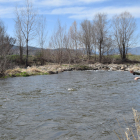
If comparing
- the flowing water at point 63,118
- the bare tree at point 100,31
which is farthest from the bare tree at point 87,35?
the flowing water at point 63,118

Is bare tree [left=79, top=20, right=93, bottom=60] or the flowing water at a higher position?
bare tree [left=79, top=20, right=93, bottom=60]

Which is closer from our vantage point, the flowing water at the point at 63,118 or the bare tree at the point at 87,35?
the flowing water at the point at 63,118

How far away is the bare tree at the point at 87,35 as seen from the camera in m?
43.8

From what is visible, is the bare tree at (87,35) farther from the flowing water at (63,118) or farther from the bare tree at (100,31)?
the flowing water at (63,118)

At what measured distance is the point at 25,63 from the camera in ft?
112

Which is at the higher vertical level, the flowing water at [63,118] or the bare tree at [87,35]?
the bare tree at [87,35]

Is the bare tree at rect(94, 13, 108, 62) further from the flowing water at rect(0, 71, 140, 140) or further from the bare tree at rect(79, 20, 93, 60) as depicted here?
the flowing water at rect(0, 71, 140, 140)

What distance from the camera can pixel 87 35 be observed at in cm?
4378

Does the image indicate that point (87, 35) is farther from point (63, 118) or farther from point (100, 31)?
point (63, 118)

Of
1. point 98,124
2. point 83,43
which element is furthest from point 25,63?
point 98,124

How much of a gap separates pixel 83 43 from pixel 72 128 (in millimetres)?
40497

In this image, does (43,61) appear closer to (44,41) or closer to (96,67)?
(44,41)

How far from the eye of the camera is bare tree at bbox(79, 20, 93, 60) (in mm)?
43844

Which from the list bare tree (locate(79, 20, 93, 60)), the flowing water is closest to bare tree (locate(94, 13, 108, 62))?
bare tree (locate(79, 20, 93, 60))
